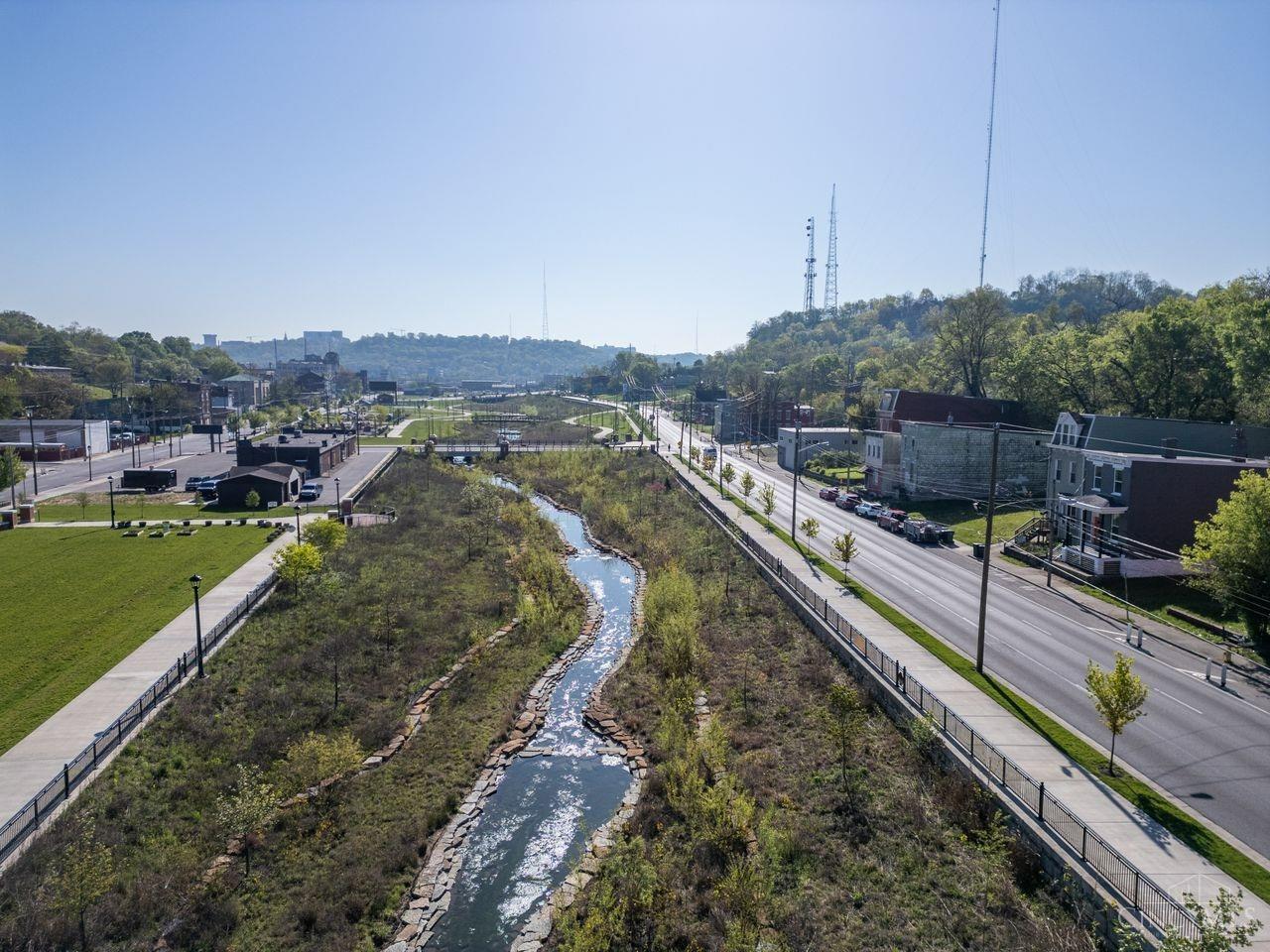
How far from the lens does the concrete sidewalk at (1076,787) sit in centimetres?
1506

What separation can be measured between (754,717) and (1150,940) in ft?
→ 46.4

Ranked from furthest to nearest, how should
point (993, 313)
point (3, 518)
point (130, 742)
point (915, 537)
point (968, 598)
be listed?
point (993, 313), point (3, 518), point (915, 537), point (968, 598), point (130, 742)

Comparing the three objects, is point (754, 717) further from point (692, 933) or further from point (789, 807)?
point (692, 933)

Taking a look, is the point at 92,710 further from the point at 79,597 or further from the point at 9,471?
the point at 9,471

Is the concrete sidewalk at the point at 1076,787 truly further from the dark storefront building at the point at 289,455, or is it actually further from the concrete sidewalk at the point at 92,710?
the dark storefront building at the point at 289,455

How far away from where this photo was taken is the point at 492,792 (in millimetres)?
23484

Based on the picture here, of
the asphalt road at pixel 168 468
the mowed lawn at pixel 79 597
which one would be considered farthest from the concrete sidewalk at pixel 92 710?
the asphalt road at pixel 168 468

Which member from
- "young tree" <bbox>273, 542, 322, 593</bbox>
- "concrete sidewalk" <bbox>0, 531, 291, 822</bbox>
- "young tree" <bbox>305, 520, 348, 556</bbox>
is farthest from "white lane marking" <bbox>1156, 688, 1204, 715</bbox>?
"young tree" <bbox>305, 520, 348, 556</bbox>

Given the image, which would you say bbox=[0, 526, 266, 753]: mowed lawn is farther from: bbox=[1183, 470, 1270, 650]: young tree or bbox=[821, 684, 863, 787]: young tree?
bbox=[1183, 470, 1270, 650]: young tree

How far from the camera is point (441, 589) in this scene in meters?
41.2

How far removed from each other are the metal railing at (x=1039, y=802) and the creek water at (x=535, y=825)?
10032 millimetres

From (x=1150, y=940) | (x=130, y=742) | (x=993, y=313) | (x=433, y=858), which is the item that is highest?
(x=993, y=313)

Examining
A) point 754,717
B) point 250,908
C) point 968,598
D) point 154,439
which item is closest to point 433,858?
point 250,908

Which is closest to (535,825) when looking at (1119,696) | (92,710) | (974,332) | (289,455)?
(92,710)
